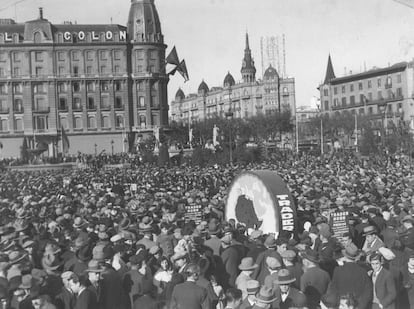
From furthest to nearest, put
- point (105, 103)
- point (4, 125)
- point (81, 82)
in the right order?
point (105, 103) → point (81, 82) → point (4, 125)

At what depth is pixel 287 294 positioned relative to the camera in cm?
800

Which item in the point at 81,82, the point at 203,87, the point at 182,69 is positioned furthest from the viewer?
the point at 203,87

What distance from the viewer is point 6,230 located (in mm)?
13008

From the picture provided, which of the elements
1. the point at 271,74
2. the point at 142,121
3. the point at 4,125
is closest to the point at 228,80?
the point at 271,74

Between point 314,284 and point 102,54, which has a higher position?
point 102,54

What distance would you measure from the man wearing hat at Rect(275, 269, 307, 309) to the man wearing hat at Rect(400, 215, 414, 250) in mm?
3193

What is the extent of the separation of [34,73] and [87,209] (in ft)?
262

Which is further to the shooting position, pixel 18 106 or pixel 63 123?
pixel 63 123

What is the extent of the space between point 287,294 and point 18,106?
90.7 metres

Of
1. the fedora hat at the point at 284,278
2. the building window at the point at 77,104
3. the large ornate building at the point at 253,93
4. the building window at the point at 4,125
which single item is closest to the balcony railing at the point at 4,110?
the building window at the point at 4,125

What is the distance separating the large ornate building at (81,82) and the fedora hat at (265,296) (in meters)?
87.5

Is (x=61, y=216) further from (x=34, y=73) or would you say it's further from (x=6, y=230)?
(x=34, y=73)

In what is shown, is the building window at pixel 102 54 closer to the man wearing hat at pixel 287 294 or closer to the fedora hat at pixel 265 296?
the man wearing hat at pixel 287 294

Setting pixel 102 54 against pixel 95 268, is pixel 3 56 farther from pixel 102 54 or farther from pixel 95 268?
pixel 95 268
